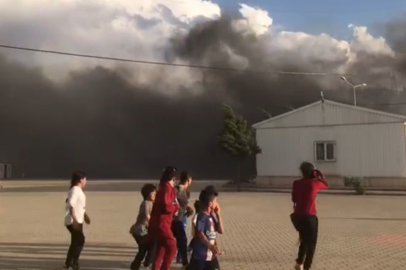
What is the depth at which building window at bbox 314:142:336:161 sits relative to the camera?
3156 centimetres

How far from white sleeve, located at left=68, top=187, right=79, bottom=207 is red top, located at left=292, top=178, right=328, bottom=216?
300 centimetres

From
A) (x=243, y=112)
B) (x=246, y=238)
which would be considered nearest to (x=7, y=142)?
(x=243, y=112)

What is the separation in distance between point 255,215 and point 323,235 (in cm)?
473

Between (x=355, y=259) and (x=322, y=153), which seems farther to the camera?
(x=322, y=153)

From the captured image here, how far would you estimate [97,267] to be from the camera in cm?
801

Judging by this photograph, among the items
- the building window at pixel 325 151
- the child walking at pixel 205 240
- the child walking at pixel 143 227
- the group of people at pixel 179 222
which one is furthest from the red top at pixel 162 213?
the building window at pixel 325 151

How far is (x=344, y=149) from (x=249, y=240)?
21483mm

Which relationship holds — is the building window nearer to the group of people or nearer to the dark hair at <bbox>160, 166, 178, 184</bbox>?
the group of people

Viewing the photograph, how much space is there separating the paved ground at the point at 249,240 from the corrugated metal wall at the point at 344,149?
1261 cm

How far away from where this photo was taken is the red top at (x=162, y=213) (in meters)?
6.50

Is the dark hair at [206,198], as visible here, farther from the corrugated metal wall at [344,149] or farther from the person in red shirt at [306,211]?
the corrugated metal wall at [344,149]

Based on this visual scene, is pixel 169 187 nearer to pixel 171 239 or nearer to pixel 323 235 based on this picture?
pixel 171 239

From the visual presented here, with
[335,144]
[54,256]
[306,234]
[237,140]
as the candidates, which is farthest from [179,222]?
[237,140]

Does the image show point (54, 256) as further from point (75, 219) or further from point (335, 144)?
point (335, 144)
